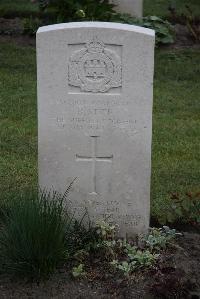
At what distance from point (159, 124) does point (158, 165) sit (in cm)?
129

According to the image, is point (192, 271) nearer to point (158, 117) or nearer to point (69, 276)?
point (69, 276)

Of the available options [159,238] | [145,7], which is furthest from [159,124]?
[145,7]

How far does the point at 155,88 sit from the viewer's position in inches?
377

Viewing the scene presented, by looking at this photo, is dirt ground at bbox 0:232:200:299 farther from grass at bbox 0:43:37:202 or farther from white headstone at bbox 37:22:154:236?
grass at bbox 0:43:37:202

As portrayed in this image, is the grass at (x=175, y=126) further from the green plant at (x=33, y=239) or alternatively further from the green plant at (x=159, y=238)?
the green plant at (x=33, y=239)

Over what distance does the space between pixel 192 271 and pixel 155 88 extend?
500 centimetres

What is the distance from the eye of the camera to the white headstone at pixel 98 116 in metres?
4.84

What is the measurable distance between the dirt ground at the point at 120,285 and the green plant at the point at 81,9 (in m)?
6.53

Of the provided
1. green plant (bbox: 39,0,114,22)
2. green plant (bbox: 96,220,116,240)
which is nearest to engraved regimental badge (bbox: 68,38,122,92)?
green plant (bbox: 96,220,116,240)

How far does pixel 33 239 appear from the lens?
4.59 m

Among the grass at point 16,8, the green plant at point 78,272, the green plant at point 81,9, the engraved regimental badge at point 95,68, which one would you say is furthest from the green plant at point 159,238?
the grass at point 16,8

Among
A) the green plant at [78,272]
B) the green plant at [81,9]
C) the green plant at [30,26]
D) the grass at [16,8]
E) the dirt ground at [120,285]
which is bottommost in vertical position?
the dirt ground at [120,285]

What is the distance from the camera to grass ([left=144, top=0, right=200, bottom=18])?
540 inches

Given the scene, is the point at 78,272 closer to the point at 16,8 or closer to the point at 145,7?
the point at 16,8
